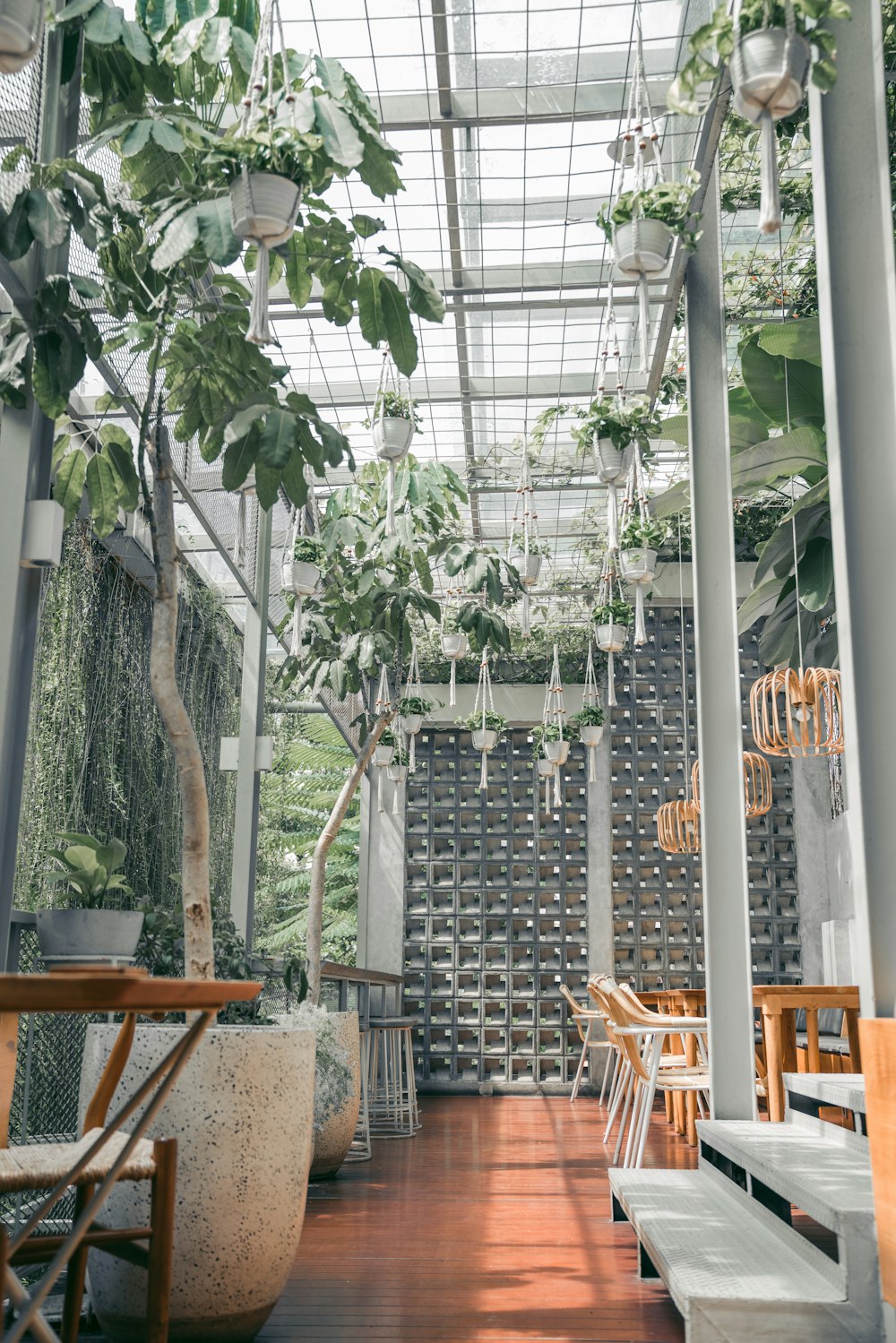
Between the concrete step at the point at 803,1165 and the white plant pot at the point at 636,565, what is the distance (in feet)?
8.74

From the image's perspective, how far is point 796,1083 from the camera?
12.0 ft

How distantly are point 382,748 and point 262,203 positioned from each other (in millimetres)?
6642

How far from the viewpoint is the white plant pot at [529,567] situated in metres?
6.30

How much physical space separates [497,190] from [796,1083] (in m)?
4.27

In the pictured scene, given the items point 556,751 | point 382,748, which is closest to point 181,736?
point 382,748

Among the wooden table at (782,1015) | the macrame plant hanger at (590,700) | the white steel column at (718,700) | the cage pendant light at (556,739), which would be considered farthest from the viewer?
the macrame plant hanger at (590,700)

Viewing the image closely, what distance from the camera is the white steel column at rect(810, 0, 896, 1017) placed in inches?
94.7

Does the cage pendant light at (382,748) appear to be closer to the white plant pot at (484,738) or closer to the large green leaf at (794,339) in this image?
the white plant pot at (484,738)

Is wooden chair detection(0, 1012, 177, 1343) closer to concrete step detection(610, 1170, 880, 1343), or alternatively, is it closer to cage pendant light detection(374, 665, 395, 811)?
concrete step detection(610, 1170, 880, 1343)

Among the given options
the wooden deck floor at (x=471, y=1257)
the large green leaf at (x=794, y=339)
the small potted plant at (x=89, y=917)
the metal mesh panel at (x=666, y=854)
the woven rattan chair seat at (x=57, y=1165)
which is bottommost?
the wooden deck floor at (x=471, y=1257)

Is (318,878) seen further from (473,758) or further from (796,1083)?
(473,758)

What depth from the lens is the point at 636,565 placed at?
587 cm

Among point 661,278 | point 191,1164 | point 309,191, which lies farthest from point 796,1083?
point 661,278

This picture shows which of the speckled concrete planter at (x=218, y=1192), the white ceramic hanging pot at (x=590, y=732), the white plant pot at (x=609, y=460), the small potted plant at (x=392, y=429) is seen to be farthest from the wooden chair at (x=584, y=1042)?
the speckled concrete planter at (x=218, y=1192)
